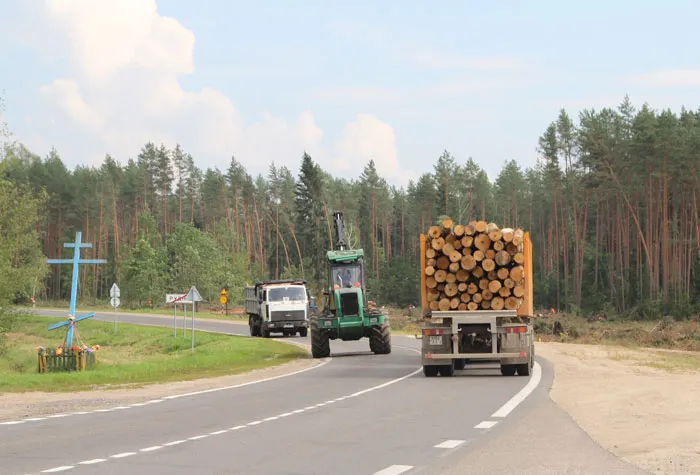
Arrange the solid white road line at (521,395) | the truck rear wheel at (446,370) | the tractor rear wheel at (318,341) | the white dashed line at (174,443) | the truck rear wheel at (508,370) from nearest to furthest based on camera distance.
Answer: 1. the white dashed line at (174,443)
2. the solid white road line at (521,395)
3. the truck rear wheel at (508,370)
4. the truck rear wheel at (446,370)
5. the tractor rear wheel at (318,341)

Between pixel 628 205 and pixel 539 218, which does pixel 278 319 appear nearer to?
pixel 628 205

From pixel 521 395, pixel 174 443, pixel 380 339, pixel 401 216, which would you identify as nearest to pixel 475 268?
pixel 521 395

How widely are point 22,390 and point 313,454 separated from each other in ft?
47.3

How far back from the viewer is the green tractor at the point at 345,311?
32.8m

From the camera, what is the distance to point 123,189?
127m

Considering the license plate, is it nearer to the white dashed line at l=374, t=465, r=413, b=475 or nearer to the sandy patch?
the sandy patch

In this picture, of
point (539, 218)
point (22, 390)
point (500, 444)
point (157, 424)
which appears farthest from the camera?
point (539, 218)

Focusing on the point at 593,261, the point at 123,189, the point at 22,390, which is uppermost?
the point at 123,189

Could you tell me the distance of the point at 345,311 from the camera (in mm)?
32781

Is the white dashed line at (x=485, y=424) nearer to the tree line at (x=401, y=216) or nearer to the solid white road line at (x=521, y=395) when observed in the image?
the solid white road line at (x=521, y=395)

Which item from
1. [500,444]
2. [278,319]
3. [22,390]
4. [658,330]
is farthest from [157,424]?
[658,330]

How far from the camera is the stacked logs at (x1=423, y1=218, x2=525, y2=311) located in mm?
23375

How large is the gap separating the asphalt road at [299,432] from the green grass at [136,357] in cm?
640

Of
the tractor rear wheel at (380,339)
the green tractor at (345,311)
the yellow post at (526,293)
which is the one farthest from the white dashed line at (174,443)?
the tractor rear wheel at (380,339)
